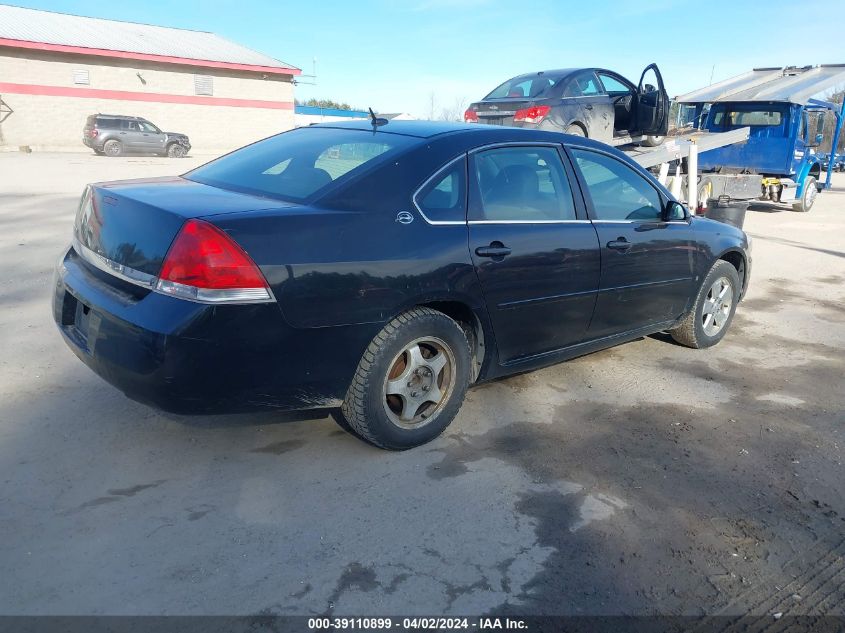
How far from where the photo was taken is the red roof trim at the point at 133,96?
2972 centimetres

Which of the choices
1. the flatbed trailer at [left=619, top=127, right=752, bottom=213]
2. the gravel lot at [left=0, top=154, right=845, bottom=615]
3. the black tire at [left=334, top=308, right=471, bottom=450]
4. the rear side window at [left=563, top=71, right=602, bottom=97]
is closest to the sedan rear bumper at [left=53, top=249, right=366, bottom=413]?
the black tire at [left=334, top=308, right=471, bottom=450]

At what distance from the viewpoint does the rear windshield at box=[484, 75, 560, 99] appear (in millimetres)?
10789

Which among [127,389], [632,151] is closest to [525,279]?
[127,389]

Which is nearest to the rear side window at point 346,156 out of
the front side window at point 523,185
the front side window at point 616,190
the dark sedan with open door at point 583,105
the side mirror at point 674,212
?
the front side window at point 523,185

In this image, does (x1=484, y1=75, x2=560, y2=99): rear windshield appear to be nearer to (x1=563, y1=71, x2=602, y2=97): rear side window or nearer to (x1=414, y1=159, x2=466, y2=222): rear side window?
(x1=563, y1=71, x2=602, y2=97): rear side window

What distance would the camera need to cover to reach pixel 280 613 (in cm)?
238

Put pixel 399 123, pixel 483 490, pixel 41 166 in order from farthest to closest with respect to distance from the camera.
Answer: pixel 41 166, pixel 399 123, pixel 483 490

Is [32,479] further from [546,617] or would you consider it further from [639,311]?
[639,311]

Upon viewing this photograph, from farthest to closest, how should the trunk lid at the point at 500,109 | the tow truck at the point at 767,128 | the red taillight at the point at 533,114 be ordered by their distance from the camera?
the tow truck at the point at 767,128 < the trunk lid at the point at 500,109 < the red taillight at the point at 533,114

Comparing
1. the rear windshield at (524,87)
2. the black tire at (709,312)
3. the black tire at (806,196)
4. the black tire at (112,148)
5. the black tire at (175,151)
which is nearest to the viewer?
the black tire at (709,312)

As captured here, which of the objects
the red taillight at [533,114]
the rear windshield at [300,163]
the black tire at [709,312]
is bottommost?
the black tire at [709,312]

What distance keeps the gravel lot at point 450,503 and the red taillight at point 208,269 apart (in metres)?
0.91

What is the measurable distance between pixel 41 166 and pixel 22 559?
21.3 metres

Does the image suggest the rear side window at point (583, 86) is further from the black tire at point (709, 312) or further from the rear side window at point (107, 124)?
the rear side window at point (107, 124)
